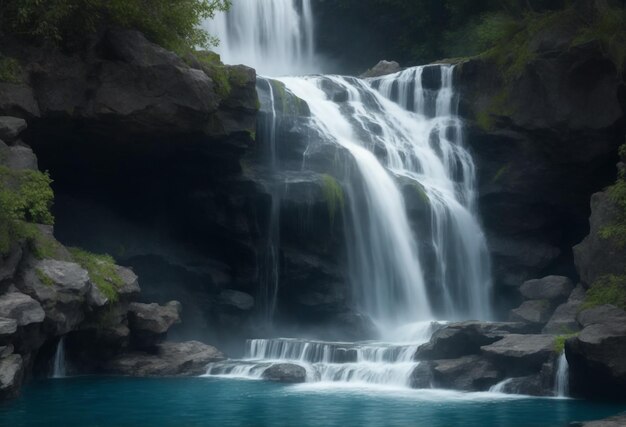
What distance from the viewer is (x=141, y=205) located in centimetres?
3100

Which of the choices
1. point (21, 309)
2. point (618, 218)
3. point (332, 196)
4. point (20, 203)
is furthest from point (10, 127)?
point (618, 218)

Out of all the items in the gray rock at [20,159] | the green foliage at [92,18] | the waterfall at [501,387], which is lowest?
the waterfall at [501,387]

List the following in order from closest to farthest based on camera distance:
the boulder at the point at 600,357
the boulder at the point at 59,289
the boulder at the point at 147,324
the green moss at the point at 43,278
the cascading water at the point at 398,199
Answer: the boulder at the point at 600,357 < the boulder at the point at 59,289 < the green moss at the point at 43,278 < the boulder at the point at 147,324 < the cascading water at the point at 398,199

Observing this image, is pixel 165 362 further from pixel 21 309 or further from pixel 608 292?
pixel 608 292

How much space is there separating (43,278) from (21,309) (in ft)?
5.70

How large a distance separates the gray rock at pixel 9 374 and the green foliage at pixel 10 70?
27.7ft

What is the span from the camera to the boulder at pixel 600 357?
19438 mm

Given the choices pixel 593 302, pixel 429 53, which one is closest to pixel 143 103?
pixel 593 302

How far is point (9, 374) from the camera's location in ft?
59.4

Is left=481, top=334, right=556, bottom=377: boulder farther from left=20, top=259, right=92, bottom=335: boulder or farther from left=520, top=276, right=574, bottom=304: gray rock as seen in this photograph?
left=20, top=259, right=92, bottom=335: boulder

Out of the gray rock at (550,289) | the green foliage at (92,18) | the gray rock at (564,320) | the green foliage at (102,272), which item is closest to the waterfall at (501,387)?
the gray rock at (564,320)

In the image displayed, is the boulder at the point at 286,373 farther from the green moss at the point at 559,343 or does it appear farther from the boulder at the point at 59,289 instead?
the green moss at the point at 559,343

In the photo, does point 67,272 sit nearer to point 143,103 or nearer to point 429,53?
point 143,103

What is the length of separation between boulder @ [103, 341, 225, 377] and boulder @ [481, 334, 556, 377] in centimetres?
791
